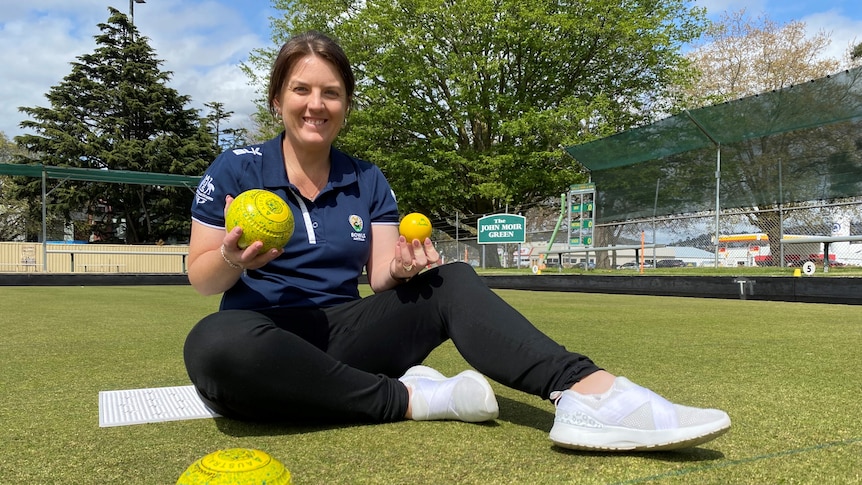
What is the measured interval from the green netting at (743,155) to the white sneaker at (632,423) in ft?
33.7

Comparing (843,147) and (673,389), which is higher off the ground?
(843,147)

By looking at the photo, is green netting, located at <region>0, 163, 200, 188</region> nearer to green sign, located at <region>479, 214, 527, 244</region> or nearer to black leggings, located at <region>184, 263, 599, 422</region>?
green sign, located at <region>479, 214, 527, 244</region>

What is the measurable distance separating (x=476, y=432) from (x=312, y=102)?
129cm

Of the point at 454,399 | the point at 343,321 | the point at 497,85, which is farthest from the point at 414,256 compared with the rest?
the point at 497,85

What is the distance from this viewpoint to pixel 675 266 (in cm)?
1306

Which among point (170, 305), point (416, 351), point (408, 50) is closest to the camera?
point (416, 351)

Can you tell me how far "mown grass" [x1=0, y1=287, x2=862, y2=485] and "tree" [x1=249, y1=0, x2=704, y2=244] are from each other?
16471 millimetres

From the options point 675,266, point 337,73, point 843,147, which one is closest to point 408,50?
point 675,266

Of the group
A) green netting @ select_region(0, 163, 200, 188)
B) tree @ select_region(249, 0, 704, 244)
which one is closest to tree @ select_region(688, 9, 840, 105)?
tree @ select_region(249, 0, 704, 244)

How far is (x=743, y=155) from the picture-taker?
36.7 feet

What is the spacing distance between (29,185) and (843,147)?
34.4 meters

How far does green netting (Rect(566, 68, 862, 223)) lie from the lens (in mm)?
9891

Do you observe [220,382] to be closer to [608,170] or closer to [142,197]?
[608,170]

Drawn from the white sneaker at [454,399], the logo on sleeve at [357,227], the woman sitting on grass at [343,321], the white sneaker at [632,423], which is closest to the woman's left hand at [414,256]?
the woman sitting on grass at [343,321]
